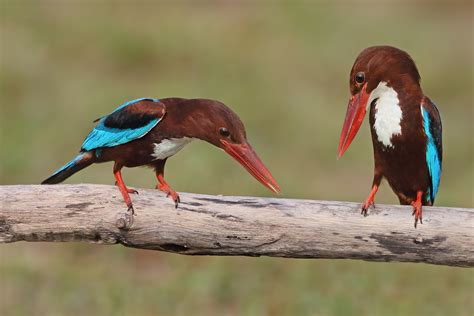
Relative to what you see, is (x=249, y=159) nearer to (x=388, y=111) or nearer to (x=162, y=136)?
(x=162, y=136)

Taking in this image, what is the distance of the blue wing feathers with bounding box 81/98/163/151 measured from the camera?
3.79 metres

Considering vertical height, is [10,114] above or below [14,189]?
above

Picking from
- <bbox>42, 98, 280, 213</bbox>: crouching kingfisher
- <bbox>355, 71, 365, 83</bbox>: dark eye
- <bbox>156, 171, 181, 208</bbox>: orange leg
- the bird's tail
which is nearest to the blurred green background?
<bbox>355, 71, 365, 83</bbox>: dark eye

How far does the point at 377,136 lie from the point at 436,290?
2.04m

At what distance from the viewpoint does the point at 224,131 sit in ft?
12.0

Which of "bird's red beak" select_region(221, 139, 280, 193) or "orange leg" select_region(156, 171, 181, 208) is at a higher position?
"bird's red beak" select_region(221, 139, 280, 193)

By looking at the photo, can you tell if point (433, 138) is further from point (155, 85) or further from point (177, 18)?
point (177, 18)

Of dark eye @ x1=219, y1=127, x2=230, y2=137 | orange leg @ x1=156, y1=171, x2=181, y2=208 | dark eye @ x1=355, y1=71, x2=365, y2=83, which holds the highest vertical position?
dark eye @ x1=355, y1=71, x2=365, y2=83

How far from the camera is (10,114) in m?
8.77

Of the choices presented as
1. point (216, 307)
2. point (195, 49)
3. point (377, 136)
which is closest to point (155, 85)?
point (195, 49)

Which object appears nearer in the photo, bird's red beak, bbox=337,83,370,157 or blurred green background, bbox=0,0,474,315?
bird's red beak, bbox=337,83,370,157

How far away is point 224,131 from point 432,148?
0.99 m

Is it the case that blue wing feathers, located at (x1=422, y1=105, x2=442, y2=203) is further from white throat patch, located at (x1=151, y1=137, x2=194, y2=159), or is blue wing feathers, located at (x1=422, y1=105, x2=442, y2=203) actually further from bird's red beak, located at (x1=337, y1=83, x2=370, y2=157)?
white throat patch, located at (x1=151, y1=137, x2=194, y2=159)

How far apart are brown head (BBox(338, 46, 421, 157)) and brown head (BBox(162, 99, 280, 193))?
0.38 metres
